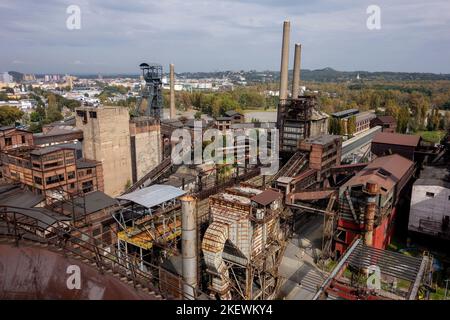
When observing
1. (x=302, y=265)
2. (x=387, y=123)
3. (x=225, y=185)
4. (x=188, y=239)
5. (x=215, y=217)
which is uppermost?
(x=387, y=123)

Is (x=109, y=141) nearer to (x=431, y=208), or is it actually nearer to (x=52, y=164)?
(x=52, y=164)

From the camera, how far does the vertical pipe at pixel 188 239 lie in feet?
43.2

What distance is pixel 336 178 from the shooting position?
32469 mm

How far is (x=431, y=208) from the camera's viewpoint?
21406mm

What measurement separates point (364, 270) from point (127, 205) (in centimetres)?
1403

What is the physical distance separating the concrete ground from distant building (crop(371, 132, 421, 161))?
11.2 metres

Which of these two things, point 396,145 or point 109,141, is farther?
point 396,145

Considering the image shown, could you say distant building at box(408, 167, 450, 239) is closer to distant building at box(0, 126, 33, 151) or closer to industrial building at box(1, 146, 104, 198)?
industrial building at box(1, 146, 104, 198)

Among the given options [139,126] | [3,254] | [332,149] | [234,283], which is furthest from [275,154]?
[3,254]

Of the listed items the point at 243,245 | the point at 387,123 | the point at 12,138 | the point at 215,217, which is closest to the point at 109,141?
the point at 12,138

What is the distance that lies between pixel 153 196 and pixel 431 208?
17.5 meters

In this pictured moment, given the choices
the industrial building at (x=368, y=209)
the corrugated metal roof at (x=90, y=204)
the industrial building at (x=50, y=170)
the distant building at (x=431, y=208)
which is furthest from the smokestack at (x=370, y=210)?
the industrial building at (x=50, y=170)

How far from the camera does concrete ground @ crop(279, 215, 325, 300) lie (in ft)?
59.3
